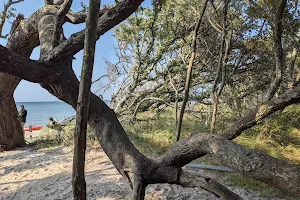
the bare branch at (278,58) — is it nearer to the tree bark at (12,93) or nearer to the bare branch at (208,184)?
the bare branch at (208,184)

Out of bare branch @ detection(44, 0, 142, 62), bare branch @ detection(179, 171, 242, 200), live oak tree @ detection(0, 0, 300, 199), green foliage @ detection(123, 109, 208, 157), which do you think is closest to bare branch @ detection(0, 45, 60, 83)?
live oak tree @ detection(0, 0, 300, 199)

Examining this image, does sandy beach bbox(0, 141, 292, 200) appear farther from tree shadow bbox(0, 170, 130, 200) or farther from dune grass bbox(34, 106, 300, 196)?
dune grass bbox(34, 106, 300, 196)

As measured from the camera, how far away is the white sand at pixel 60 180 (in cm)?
363

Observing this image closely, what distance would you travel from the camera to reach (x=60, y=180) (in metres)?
4.41

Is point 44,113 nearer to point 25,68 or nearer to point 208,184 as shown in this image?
point 25,68

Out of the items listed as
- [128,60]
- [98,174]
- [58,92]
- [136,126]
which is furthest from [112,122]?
[128,60]

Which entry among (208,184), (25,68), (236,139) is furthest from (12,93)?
(208,184)

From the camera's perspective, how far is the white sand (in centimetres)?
363

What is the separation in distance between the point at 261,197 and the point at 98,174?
8.69ft

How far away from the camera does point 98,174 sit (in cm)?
459

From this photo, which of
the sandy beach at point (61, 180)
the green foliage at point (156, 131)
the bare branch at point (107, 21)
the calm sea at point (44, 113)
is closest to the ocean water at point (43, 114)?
the calm sea at point (44, 113)

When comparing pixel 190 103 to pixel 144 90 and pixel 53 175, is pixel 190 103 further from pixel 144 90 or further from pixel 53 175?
pixel 53 175

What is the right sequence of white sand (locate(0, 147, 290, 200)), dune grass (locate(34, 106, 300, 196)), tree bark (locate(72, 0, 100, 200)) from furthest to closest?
dune grass (locate(34, 106, 300, 196)), white sand (locate(0, 147, 290, 200)), tree bark (locate(72, 0, 100, 200))

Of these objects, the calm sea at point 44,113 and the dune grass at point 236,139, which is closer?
the dune grass at point 236,139
